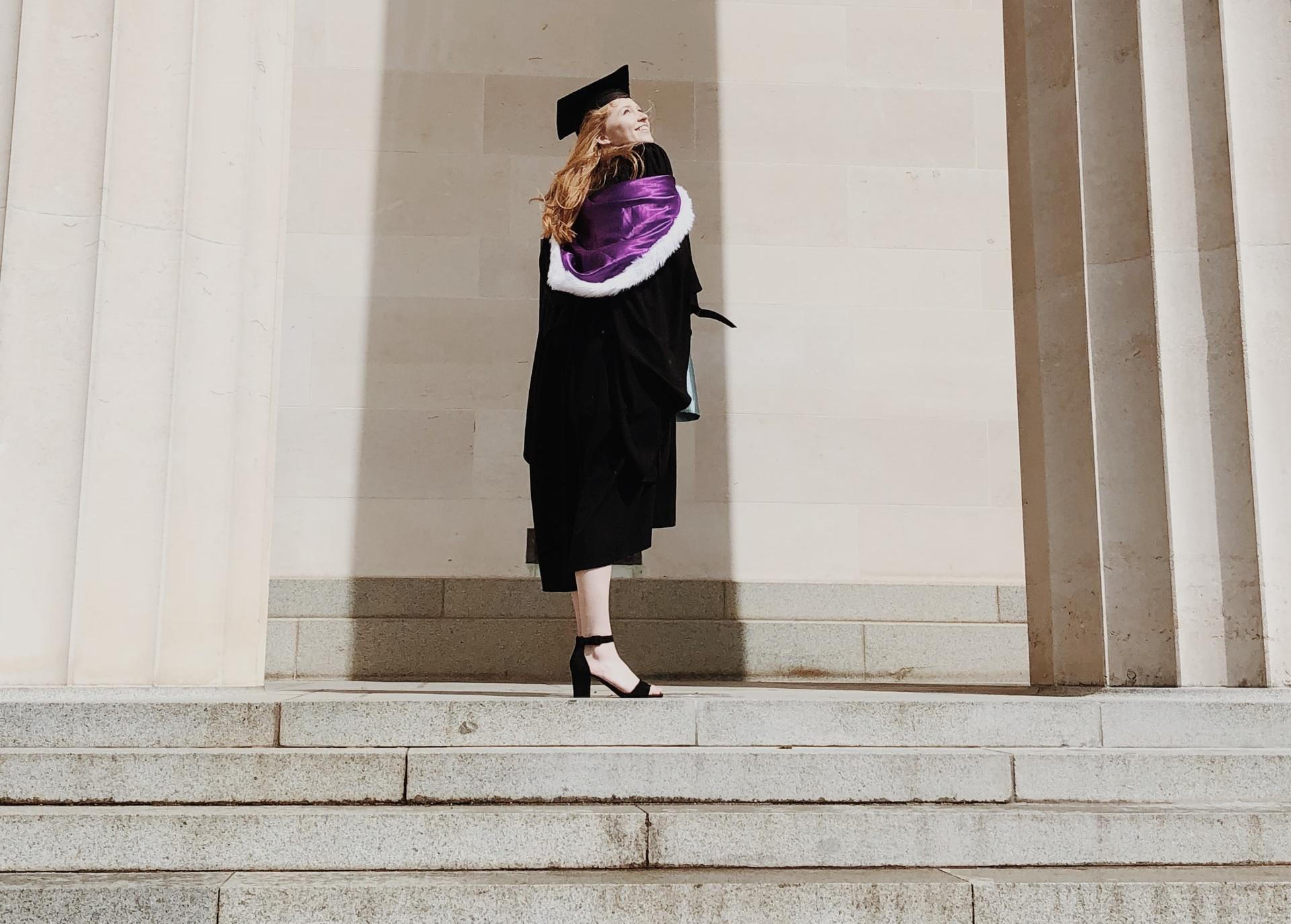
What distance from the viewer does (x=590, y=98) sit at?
16.8 ft

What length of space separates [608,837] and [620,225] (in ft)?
8.36

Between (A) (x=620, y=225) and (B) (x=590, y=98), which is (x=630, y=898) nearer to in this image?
(A) (x=620, y=225)

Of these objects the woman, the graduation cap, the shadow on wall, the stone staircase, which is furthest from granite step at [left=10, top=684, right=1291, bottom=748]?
the shadow on wall

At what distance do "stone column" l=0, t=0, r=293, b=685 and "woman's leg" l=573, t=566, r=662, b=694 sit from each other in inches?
56.0

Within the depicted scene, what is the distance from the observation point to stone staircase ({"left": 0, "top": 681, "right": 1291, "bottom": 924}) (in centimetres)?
314

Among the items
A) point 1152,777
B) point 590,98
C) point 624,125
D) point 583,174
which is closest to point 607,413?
point 583,174

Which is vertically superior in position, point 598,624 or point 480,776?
point 598,624

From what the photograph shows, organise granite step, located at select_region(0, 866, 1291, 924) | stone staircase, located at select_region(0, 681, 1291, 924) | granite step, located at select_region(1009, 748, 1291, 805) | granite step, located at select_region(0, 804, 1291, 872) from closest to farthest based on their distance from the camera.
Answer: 1. granite step, located at select_region(0, 866, 1291, 924)
2. stone staircase, located at select_region(0, 681, 1291, 924)
3. granite step, located at select_region(0, 804, 1291, 872)
4. granite step, located at select_region(1009, 748, 1291, 805)

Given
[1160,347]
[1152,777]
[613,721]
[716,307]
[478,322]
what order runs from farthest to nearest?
1. [716,307]
2. [478,322]
3. [1160,347]
4. [613,721]
5. [1152,777]

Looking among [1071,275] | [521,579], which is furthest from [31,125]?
[1071,275]

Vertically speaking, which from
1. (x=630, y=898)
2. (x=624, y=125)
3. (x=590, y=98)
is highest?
(x=590, y=98)

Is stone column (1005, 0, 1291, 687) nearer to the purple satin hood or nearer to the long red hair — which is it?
the purple satin hood

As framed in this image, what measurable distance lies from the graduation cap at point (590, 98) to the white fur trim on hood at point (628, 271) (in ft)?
1.95

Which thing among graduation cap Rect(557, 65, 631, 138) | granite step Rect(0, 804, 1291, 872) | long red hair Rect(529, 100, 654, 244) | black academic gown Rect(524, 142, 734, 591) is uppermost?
graduation cap Rect(557, 65, 631, 138)
